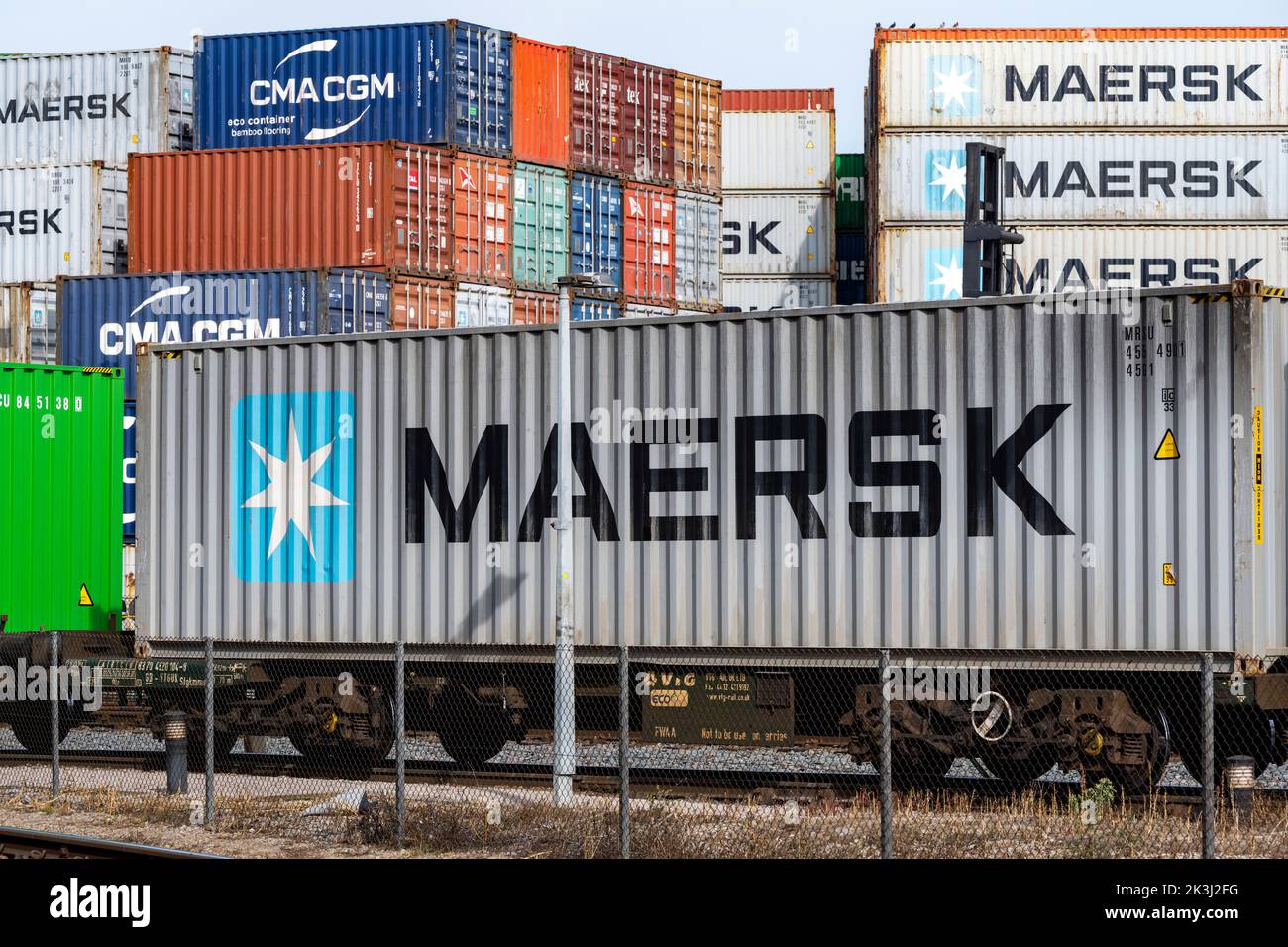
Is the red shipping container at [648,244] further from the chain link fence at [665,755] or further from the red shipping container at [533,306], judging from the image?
the chain link fence at [665,755]

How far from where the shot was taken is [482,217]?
104ft

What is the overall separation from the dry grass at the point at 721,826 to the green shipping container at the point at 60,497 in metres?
4.65

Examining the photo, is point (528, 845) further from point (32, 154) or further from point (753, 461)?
point (32, 154)

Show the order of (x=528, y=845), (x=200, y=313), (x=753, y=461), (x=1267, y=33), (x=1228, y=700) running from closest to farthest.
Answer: (x=528, y=845), (x=1228, y=700), (x=753, y=461), (x=200, y=313), (x=1267, y=33)

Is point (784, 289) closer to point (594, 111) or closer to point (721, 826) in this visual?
point (594, 111)

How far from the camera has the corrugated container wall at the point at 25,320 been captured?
29.7m

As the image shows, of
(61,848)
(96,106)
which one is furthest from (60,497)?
(96,106)

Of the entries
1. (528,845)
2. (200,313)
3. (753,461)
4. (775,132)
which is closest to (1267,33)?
(775,132)

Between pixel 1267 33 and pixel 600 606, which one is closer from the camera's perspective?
pixel 600 606

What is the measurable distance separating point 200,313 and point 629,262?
31.6 ft

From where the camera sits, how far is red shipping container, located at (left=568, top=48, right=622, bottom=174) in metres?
34.6

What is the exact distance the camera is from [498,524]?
16.5m

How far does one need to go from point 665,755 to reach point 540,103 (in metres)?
18.5

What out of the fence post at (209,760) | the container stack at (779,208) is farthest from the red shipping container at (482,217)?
the container stack at (779,208)
